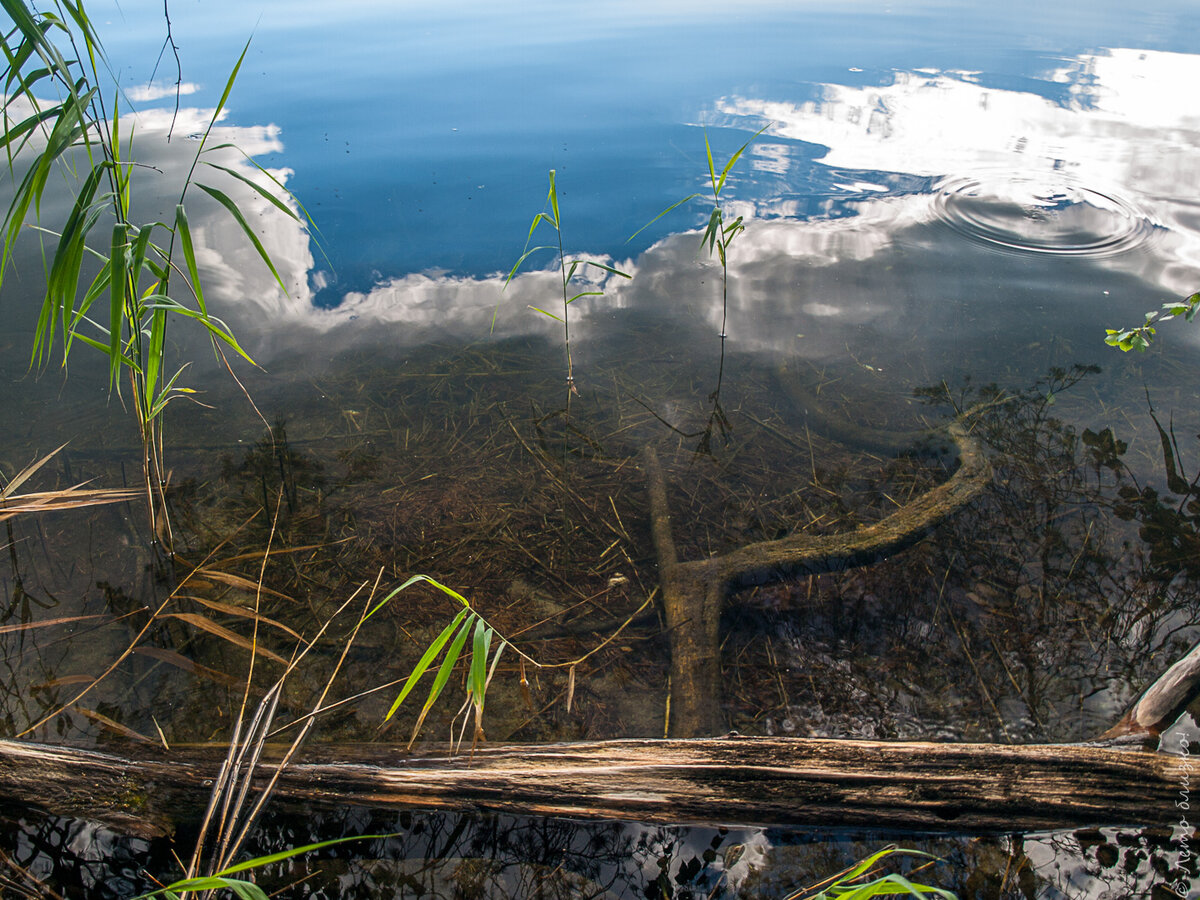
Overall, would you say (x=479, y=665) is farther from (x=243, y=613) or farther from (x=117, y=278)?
(x=117, y=278)

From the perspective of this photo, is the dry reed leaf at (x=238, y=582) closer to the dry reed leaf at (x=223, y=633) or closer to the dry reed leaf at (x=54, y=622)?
the dry reed leaf at (x=223, y=633)

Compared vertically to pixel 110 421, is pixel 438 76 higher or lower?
→ higher

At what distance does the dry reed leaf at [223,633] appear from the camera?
2.09m

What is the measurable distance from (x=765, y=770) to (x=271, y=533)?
186 cm

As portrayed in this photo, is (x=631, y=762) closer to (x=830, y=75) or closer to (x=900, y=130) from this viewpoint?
(x=900, y=130)

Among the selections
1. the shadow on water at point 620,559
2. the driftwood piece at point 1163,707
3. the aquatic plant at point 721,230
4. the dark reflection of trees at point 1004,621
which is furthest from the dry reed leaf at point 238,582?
the driftwood piece at point 1163,707

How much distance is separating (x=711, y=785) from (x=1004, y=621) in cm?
121


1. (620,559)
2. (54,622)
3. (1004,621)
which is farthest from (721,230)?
(54,622)

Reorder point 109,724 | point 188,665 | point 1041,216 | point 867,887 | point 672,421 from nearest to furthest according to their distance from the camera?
point 867,887, point 109,724, point 188,665, point 672,421, point 1041,216

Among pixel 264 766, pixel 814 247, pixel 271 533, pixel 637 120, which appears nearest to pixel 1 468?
pixel 271 533

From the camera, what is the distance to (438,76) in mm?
7855

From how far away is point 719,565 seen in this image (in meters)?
2.33

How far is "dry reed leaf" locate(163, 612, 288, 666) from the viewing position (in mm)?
2090

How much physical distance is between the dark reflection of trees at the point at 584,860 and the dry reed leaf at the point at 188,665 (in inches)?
20.0
